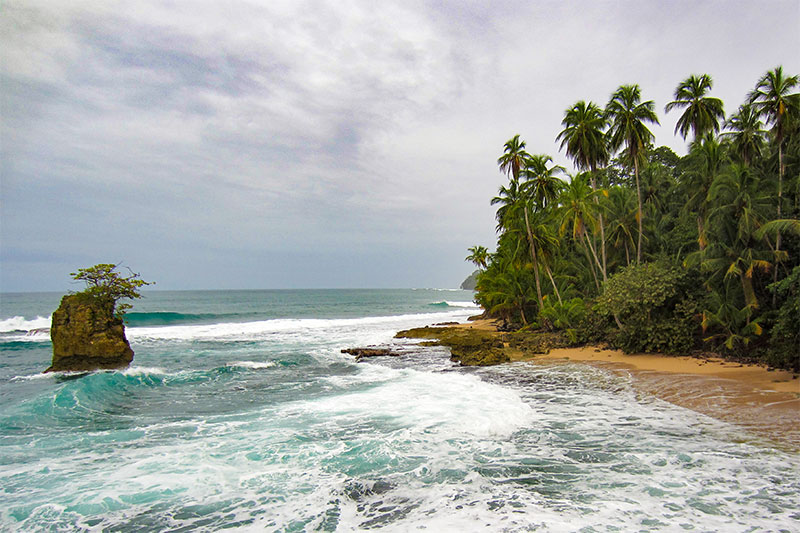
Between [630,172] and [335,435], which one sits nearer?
[335,435]

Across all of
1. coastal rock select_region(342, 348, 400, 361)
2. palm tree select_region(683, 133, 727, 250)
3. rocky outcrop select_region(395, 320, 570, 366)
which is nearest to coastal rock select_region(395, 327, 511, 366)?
rocky outcrop select_region(395, 320, 570, 366)

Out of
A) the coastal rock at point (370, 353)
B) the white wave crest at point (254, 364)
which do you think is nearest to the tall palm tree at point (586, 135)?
the coastal rock at point (370, 353)

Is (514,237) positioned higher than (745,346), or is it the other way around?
(514,237)

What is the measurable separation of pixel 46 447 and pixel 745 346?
802 inches

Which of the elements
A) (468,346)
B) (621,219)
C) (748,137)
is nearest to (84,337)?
(468,346)

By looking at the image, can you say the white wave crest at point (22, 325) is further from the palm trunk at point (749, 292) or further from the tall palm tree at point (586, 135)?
the palm trunk at point (749, 292)

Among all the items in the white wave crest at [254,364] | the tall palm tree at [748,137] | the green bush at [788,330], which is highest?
the tall palm tree at [748,137]

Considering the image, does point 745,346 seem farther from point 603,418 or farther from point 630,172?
point 630,172

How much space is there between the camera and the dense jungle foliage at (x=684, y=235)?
13.7 metres

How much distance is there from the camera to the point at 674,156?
124 feet

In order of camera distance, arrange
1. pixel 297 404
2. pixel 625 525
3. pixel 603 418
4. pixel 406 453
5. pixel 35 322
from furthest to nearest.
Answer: pixel 35 322, pixel 297 404, pixel 603 418, pixel 406 453, pixel 625 525

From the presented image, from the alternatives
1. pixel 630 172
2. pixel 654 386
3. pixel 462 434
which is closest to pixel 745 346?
pixel 654 386

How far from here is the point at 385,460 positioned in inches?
276

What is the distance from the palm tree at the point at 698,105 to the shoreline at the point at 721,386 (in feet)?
40.9
